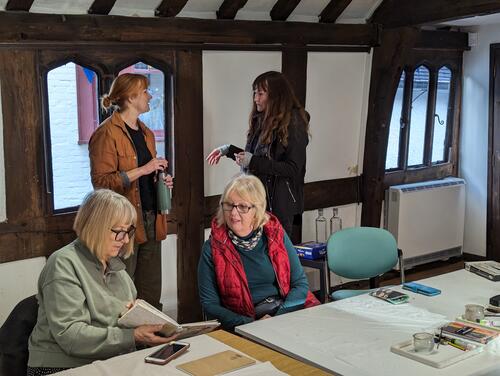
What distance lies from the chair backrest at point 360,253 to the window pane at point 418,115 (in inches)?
96.0

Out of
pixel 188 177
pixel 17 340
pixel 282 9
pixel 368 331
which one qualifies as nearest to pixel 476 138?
pixel 282 9

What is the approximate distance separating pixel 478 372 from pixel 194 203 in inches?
104

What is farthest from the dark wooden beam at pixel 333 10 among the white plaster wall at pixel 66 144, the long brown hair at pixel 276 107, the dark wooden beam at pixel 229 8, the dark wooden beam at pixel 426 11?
the white plaster wall at pixel 66 144

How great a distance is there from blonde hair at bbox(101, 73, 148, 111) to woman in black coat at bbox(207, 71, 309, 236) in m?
0.71

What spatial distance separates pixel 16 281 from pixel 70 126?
910 millimetres

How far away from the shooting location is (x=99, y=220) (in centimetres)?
257

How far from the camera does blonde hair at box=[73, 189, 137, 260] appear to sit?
2.57 m

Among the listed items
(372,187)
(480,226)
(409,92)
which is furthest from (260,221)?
(480,226)

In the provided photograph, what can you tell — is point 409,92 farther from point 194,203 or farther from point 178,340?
point 178,340

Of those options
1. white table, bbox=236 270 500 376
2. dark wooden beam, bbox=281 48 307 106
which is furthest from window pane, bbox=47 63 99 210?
white table, bbox=236 270 500 376

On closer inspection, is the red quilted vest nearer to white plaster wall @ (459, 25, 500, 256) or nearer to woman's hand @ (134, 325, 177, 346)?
woman's hand @ (134, 325, 177, 346)

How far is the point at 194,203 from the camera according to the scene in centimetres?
463

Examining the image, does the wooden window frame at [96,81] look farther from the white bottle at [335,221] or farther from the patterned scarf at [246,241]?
the white bottle at [335,221]

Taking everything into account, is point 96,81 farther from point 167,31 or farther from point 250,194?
point 250,194
